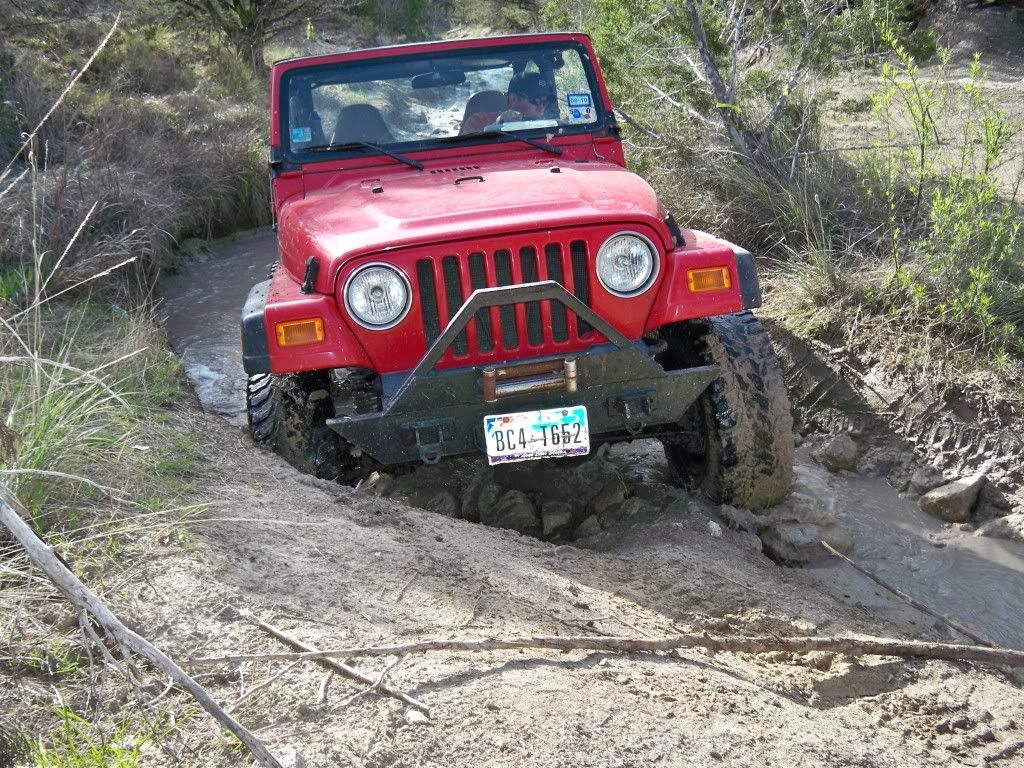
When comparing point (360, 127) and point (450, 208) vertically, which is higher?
point (360, 127)

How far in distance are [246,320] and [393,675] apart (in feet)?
4.66

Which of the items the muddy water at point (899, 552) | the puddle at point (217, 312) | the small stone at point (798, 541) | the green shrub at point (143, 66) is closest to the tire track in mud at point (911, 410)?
the muddy water at point (899, 552)

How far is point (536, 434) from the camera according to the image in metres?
3.40

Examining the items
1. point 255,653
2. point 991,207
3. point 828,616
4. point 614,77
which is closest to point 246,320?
point 255,653

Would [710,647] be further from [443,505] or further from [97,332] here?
[97,332]

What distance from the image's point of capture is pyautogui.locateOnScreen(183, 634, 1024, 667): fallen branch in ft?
7.90

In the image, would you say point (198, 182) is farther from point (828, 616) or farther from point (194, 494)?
point (828, 616)

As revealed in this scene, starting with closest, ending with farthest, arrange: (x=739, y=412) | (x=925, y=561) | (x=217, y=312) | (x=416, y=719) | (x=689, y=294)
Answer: (x=416, y=719), (x=689, y=294), (x=739, y=412), (x=925, y=561), (x=217, y=312)

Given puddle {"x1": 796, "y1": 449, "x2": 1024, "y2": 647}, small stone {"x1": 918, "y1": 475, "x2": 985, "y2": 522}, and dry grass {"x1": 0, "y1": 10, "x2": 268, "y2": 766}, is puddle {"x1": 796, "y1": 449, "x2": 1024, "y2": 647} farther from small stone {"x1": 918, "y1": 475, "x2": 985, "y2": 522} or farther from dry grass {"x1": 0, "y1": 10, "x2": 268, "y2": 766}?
dry grass {"x1": 0, "y1": 10, "x2": 268, "y2": 766}

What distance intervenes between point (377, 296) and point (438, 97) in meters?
1.53

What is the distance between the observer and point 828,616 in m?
3.22

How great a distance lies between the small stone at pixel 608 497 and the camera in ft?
13.9

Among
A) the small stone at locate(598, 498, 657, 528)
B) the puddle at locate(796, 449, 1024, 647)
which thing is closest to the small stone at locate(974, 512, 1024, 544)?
the puddle at locate(796, 449, 1024, 647)

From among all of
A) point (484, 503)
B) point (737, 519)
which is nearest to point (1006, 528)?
point (737, 519)
